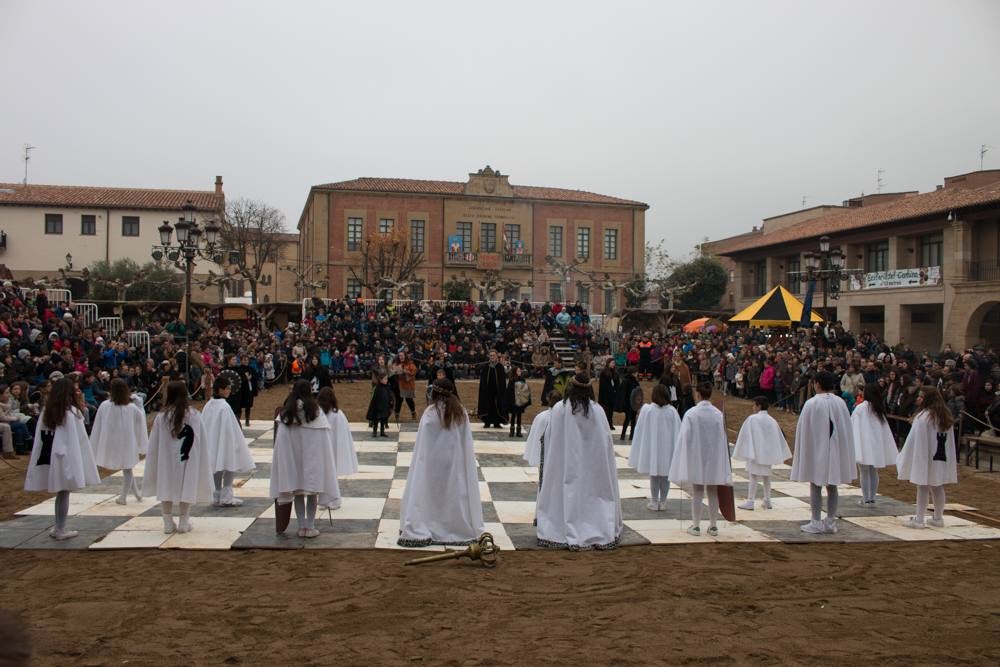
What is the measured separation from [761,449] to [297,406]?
225 inches

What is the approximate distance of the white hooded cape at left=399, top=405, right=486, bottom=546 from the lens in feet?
24.7

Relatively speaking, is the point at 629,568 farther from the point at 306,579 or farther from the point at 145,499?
the point at 145,499

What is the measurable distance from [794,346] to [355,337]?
15473mm

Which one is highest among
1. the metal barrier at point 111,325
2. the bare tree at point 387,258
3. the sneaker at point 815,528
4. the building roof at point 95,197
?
the building roof at point 95,197

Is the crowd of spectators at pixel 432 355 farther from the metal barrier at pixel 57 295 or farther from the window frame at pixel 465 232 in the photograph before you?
the window frame at pixel 465 232

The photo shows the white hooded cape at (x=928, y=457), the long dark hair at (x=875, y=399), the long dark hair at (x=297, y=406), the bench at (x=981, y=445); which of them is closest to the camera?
the long dark hair at (x=297, y=406)

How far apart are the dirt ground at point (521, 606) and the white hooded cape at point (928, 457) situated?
101 cm

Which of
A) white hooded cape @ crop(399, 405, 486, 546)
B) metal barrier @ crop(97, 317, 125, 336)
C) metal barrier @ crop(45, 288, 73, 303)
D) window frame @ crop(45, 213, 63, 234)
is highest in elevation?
window frame @ crop(45, 213, 63, 234)

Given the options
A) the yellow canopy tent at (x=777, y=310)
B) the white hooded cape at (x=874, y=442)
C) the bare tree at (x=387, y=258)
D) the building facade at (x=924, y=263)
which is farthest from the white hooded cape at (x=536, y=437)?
the bare tree at (x=387, y=258)

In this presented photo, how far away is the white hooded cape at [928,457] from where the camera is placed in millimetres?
8625

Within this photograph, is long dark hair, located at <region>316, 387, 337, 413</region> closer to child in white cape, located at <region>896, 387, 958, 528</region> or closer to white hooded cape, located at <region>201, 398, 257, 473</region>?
white hooded cape, located at <region>201, 398, 257, 473</region>

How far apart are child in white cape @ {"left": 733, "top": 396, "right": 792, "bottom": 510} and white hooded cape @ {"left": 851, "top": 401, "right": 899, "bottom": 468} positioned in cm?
95

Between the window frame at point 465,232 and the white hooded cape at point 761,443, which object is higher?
the window frame at point 465,232

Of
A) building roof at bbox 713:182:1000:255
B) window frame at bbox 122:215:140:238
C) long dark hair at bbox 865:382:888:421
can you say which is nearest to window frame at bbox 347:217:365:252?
window frame at bbox 122:215:140:238
